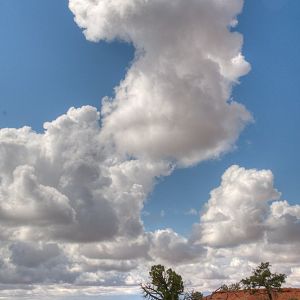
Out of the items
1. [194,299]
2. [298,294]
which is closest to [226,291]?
[298,294]

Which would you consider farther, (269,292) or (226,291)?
(226,291)

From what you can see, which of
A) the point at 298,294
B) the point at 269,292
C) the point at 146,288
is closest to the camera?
the point at 146,288

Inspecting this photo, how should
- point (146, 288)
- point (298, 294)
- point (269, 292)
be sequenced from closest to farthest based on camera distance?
1. point (146, 288)
2. point (269, 292)
3. point (298, 294)

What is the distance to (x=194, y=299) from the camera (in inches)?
2554

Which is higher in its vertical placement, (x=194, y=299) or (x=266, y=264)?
(x=266, y=264)

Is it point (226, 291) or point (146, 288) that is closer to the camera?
point (146, 288)

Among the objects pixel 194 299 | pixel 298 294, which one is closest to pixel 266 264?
pixel 298 294

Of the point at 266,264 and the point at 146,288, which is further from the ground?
the point at 266,264

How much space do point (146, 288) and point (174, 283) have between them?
180 inches

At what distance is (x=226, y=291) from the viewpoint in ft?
382

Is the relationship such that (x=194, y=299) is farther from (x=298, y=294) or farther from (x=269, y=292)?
(x=298, y=294)

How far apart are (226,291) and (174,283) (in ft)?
189

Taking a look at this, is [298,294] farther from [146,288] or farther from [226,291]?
[146,288]

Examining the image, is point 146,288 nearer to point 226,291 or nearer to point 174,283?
point 174,283
